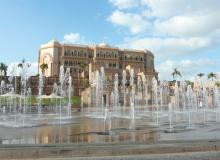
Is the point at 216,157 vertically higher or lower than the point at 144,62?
lower

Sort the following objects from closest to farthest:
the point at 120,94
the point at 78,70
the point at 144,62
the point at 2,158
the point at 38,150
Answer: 1. the point at 2,158
2. the point at 38,150
3. the point at 120,94
4. the point at 78,70
5. the point at 144,62

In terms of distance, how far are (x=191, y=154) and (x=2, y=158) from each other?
4.29m

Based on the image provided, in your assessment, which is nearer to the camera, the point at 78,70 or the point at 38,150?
the point at 38,150

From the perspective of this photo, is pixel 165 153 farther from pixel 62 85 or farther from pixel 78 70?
pixel 78 70

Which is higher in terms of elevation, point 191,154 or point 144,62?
point 144,62

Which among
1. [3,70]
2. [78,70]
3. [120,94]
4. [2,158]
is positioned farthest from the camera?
[78,70]

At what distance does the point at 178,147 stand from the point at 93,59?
4051 inches

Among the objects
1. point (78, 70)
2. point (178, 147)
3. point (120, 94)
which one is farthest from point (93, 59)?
point (178, 147)

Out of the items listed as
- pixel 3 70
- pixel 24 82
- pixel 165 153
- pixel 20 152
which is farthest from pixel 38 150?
pixel 3 70

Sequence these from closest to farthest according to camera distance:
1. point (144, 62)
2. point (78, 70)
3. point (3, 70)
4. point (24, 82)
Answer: point (24, 82) → point (3, 70) → point (78, 70) → point (144, 62)

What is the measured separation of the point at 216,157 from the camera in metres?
8.10

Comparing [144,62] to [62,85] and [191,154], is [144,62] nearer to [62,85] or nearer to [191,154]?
[62,85]

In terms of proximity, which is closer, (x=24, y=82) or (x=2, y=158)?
(x=2, y=158)

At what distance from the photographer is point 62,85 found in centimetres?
8688
